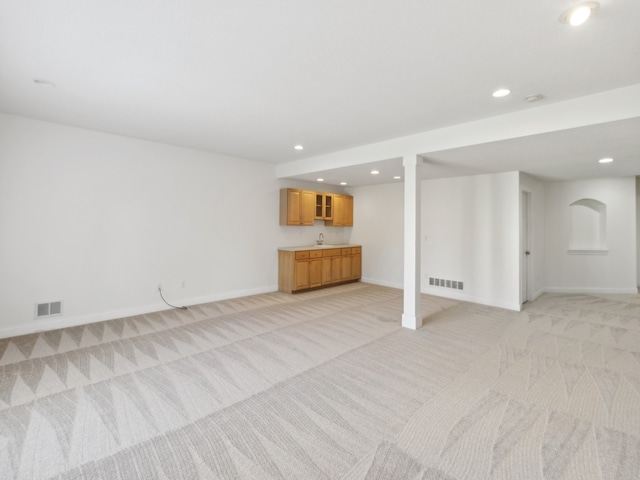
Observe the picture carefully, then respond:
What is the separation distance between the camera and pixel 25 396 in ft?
8.14

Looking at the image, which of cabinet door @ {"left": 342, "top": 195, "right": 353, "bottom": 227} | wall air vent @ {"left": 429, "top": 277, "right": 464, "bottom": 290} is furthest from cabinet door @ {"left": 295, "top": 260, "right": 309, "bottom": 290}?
wall air vent @ {"left": 429, "top": 277, "right": 464, "bottom": 290}

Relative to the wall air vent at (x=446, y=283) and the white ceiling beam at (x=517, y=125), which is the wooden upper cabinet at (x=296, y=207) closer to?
the white ceiling beam at (x=517, y=125)

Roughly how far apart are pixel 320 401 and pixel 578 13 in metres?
3.10

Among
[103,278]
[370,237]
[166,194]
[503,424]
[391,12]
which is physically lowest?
[503,424]

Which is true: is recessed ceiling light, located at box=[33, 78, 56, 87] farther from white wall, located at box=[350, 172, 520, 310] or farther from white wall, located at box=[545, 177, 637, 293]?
white wall, located at box=[545, 177, 637, 293]

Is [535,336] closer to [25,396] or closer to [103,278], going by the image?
[25,396]

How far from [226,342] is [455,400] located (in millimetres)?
2538

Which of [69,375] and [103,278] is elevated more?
[103,278]

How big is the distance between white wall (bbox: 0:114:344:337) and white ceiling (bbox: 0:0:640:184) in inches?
21.6

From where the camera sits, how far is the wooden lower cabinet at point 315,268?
6.38 meters

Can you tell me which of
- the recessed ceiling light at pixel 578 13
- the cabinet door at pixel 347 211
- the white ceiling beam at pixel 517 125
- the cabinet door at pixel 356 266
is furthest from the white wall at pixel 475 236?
the recessed ceiling light at pixel 578 13

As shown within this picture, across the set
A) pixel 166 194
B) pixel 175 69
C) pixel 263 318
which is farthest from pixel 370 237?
pixel 175 69

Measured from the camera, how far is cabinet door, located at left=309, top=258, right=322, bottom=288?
6.64 m

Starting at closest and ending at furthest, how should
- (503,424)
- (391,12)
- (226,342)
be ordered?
(391,12) → (503,424) → (226,342)
